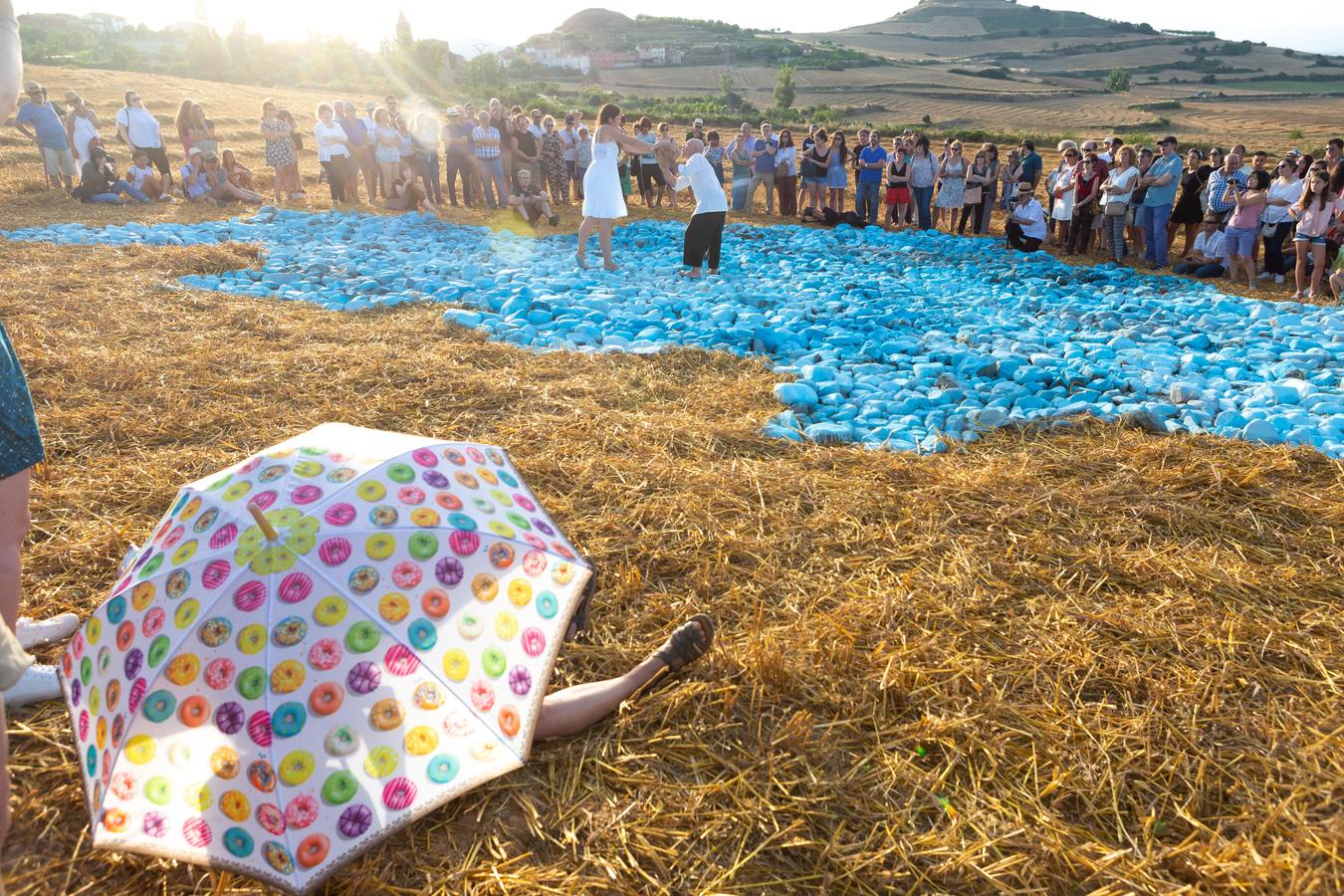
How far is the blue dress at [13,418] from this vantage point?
6.54ft

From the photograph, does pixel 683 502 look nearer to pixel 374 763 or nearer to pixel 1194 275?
pixel 374 763

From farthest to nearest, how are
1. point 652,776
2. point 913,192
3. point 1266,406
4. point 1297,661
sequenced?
point 913,192, point 1266,406, point 1297,661, point 652,776

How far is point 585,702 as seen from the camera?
2.40m

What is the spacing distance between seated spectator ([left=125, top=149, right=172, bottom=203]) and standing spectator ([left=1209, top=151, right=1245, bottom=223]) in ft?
48.9

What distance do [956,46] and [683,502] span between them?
349ft

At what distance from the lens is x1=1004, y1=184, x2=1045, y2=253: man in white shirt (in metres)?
10.6

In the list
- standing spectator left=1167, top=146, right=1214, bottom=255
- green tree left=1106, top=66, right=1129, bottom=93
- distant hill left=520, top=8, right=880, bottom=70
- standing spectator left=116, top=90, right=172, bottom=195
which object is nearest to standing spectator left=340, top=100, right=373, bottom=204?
standing spectator left=116, top=90, right=172, bottom=195

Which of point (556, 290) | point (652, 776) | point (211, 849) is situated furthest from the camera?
point (556, 290)

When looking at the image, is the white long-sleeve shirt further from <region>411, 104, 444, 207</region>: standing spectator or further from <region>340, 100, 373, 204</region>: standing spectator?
<region>340, 100, 373, 204</region>: standing spectator

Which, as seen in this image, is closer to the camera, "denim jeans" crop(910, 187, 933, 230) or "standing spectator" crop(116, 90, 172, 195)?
"denim jeans" crop(910, 187, 933, 230)

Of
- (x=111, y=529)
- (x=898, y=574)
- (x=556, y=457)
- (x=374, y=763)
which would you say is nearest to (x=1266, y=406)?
(x=898, y=574)

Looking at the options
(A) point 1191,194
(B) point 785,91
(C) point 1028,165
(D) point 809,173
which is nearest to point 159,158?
(D) point 809,173

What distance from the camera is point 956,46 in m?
92.8

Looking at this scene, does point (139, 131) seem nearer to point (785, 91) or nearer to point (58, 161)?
point (58, 161)
